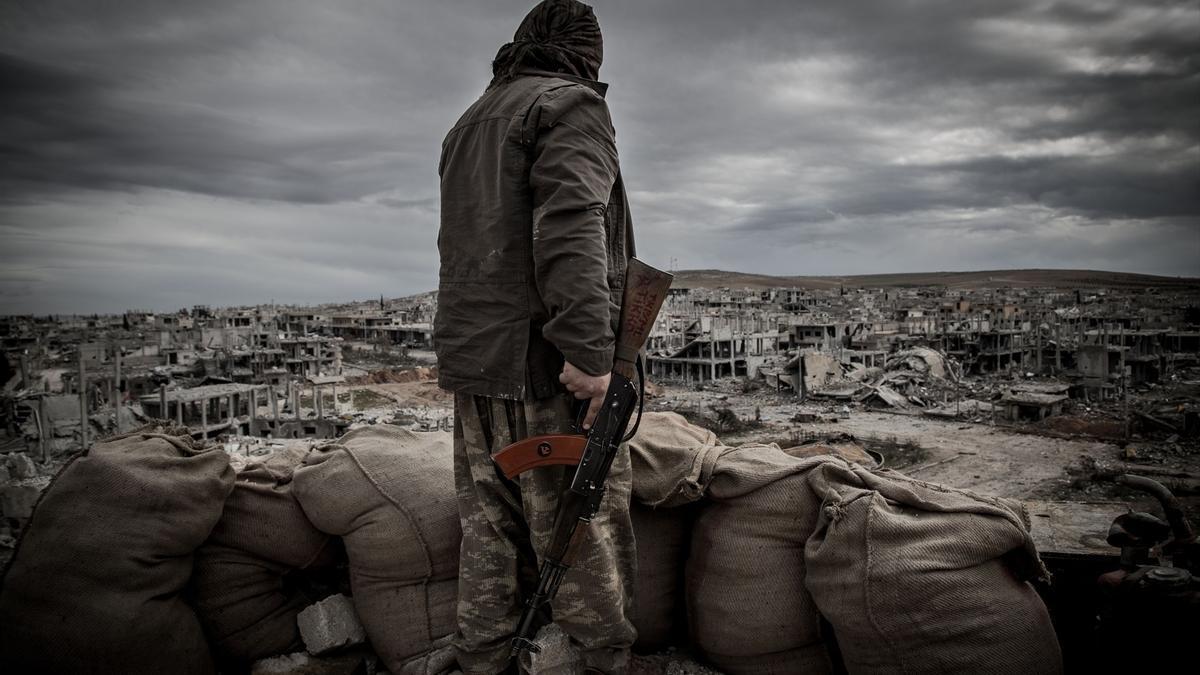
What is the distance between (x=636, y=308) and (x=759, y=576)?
113cm

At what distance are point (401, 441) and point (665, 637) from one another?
4.52 ft

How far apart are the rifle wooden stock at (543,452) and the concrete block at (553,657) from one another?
2.00 ft

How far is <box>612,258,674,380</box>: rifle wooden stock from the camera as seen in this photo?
2.14 meters

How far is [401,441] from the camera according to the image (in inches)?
117

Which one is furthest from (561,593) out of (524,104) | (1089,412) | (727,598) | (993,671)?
(1089,412)

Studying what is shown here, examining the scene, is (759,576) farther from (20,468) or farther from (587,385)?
A: (20,468)

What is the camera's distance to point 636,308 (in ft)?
7.06

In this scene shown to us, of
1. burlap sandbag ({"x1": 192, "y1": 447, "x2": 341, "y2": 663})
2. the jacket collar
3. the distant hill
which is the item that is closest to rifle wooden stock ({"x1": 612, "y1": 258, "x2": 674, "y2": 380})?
the jacket collar

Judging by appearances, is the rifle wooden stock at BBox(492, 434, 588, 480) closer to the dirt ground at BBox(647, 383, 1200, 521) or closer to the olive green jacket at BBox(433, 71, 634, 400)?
the olive green jacket at BBox(433, 71, 634, 400)

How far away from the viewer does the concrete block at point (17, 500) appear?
4543 mm

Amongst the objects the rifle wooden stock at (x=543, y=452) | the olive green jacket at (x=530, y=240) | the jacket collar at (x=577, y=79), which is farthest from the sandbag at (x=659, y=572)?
the jacket collar at (x=577, y=79)

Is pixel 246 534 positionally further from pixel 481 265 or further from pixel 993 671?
pixel 993 671

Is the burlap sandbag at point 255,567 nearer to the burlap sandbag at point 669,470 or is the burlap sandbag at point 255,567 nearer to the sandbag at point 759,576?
the burlap sandbag at point 669,470

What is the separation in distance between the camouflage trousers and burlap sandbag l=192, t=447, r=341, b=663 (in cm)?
78
